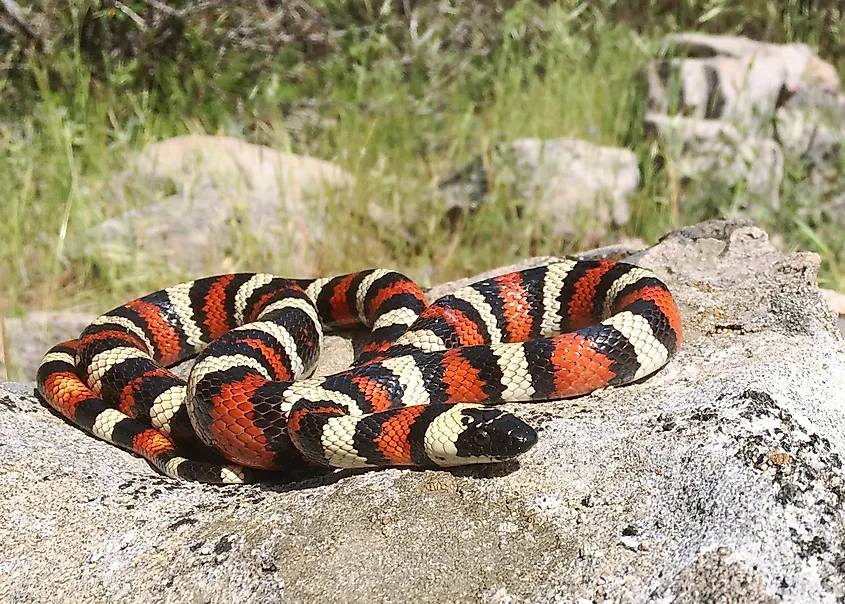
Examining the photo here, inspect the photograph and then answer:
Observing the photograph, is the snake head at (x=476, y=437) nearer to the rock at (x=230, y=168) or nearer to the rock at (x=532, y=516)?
the rock at (x=532, y=516)

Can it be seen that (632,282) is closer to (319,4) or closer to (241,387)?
(241,387)

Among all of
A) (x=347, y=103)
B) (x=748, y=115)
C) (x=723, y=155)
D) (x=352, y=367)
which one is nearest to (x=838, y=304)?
(x=723, y=155)

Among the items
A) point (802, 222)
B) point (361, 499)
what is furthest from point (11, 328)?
point (802, 222)

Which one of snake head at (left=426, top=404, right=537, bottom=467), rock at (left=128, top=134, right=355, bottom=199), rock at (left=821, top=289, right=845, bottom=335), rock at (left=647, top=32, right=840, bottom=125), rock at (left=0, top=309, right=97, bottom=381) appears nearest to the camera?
snake head at (left=426, top=404, right=537, bottom=467)

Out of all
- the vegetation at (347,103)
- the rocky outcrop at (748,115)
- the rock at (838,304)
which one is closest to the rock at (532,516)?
the rock at (838,304)

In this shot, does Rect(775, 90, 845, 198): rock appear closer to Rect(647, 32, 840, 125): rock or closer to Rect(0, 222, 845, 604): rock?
Rect(647, 32, 840, 125): rock

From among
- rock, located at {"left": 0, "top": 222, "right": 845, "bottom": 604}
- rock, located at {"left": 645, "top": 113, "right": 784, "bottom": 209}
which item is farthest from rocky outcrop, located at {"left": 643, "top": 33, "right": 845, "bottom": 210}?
rock, located at {"left": 0, "top": 222, "right": 845, "bottom": 604}
